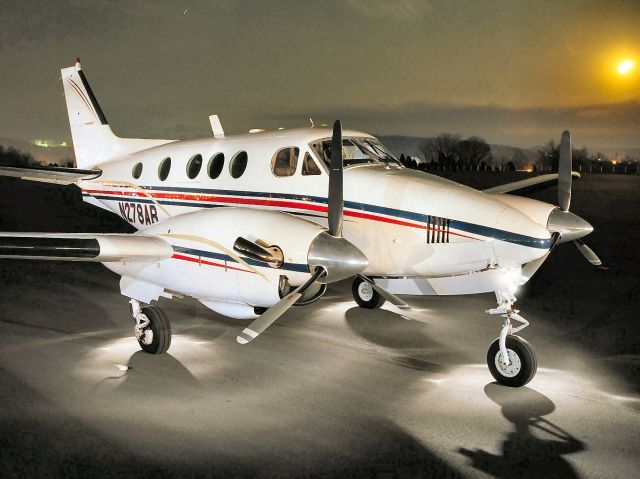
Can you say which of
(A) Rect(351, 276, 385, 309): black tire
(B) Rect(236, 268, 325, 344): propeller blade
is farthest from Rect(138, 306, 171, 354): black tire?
(A) Rect(351, 276, 385, 309): black tire

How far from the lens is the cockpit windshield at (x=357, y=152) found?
8594 millimetres

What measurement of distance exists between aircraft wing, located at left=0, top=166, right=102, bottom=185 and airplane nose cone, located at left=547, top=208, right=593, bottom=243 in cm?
892

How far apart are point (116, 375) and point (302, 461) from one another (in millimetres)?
3188

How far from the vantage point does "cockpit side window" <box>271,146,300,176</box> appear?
8797mm

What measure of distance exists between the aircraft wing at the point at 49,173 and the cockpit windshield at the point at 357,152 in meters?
5.94

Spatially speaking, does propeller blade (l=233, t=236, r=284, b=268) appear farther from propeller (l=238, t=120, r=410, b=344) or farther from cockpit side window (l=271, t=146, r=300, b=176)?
cockpit side window (l=271, t=146, r=300, b=176)

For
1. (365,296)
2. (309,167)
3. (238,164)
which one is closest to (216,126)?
(238,164)

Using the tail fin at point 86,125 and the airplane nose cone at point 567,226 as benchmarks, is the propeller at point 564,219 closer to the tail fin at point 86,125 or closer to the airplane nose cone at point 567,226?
the airplane nose cone at point 567,226

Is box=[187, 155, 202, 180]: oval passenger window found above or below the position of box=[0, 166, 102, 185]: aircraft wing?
above

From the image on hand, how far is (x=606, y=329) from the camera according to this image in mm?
9609

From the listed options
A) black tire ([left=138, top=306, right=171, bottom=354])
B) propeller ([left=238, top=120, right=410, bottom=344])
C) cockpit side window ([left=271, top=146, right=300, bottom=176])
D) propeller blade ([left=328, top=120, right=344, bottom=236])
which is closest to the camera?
propeller ([left=238, top=120, right=410, bottom=344])

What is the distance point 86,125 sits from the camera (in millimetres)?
13727

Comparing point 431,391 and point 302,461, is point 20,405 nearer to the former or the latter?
point 302,461

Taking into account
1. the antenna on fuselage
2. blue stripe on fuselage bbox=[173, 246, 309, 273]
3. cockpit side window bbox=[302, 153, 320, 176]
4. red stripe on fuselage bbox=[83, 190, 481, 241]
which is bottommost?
blue stripe on fuselage bbox=[173, 246, 309, 273]
